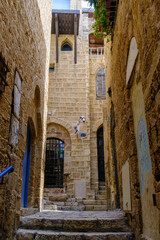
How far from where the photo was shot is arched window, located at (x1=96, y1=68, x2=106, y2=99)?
13.3 metres

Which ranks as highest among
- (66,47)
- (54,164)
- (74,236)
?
(66,47)

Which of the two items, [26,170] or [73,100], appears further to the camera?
[73,100]

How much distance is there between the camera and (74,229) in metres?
3.60

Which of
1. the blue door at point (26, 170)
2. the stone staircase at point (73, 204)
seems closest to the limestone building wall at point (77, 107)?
the stone staircase at point (73, 204)

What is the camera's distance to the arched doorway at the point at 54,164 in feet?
37.4

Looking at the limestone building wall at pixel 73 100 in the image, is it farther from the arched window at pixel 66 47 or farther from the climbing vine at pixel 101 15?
the climbing vine at pixel 101 15

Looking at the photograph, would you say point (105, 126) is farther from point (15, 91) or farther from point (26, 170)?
point (15, 91)

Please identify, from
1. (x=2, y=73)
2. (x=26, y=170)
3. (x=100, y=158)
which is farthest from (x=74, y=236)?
(x=100, y=158)

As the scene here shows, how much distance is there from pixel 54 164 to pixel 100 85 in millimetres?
5238

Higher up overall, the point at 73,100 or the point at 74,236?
the point at 73,100

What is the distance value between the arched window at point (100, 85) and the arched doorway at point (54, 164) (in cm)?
353

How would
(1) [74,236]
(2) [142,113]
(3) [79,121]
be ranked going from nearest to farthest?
(2) [142,113]
(1) [74,236]
(3) [79,121]

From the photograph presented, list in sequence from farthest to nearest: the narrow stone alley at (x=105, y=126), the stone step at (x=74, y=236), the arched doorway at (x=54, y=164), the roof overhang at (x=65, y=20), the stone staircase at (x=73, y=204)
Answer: the roof overhang at (x=65, y=20) < the arched doorway at (x=54, y=164) < the stone staircase at (x=73, y=204) < the stone step at (x=74, y=236) < the narrow stone alley at (x=105, y=126)

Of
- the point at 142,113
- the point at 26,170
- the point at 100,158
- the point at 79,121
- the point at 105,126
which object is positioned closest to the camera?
the point at 142,113
